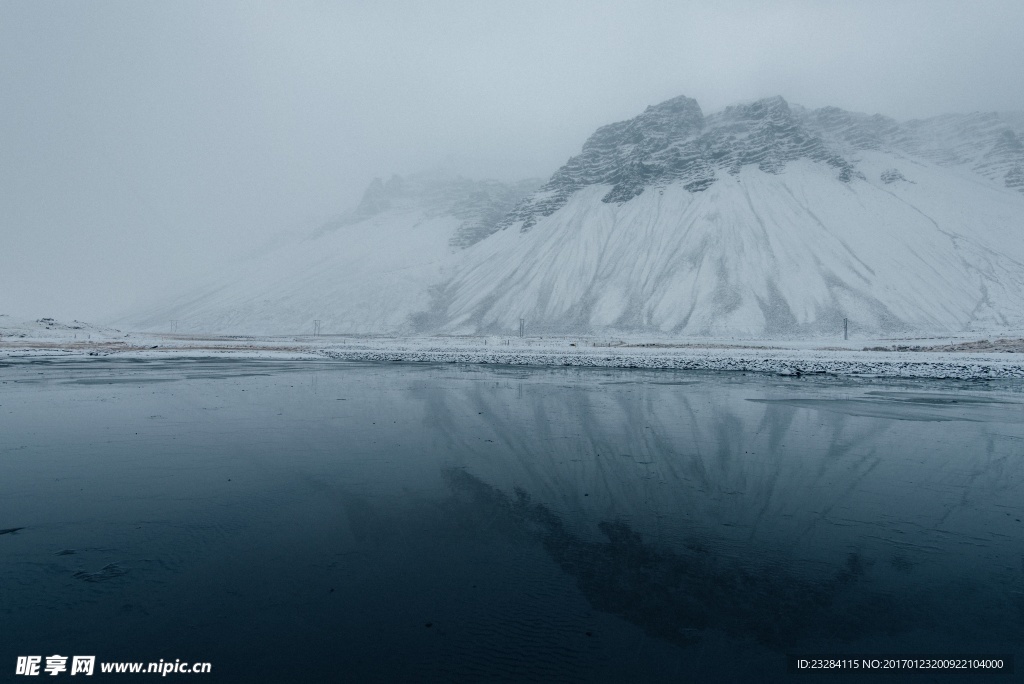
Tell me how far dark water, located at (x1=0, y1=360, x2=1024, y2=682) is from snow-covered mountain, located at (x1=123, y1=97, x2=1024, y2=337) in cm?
8487

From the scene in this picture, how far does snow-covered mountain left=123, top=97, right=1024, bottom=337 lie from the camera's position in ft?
315

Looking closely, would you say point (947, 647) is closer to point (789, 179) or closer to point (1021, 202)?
point (789, 179)

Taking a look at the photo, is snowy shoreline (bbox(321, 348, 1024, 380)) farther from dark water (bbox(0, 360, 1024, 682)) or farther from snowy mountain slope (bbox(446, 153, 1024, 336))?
snowy mountain slope (bbox(446, 153, 1024, 336))

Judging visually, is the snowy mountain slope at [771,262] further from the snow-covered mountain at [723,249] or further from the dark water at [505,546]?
the dark water at [505,546]

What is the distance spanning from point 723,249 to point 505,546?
12108cm

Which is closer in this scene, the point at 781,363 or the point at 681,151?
the point at 781,363

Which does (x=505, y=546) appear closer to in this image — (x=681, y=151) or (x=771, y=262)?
(x=771, y=262)

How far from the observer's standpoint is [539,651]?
15.0 feet

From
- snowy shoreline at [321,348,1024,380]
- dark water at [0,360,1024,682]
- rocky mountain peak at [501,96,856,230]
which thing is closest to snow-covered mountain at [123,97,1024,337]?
rocky mountain peak at [501,96,856,230]

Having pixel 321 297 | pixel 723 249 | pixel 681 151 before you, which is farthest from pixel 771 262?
pixel 321 297

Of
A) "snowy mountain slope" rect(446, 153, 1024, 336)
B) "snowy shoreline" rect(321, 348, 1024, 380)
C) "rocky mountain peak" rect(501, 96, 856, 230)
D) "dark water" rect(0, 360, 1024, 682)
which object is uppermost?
"rocky mountain peak" rect(501, 96, 856, 230)

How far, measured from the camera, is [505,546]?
6.64m

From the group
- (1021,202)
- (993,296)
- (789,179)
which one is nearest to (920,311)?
(993,296)

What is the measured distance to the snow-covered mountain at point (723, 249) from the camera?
9612 cm
